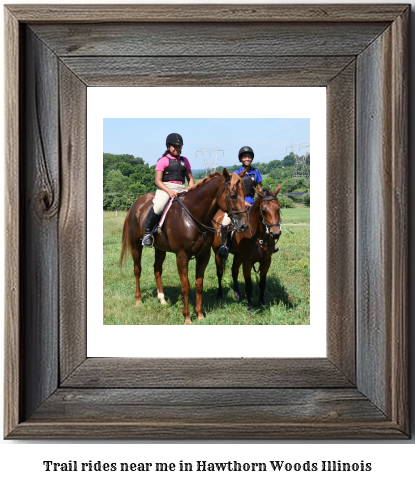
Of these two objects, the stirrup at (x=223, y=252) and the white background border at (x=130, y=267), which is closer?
the white background border at (x=130, y=267)

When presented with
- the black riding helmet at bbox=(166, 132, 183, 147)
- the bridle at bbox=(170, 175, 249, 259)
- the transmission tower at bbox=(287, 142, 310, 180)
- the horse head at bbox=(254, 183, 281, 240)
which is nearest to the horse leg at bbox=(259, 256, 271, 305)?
the horse head at bbox=(254, 183, 281, 240)

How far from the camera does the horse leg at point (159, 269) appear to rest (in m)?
1.84

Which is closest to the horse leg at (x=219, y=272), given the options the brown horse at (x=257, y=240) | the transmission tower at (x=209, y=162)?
the brown horse at (x=257, y=240)

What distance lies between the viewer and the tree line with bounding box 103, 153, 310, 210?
1.84 meters

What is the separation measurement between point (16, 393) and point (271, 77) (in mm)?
1485

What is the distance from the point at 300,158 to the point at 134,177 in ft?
2.06

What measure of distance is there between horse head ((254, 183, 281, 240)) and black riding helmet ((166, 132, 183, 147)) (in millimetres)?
353

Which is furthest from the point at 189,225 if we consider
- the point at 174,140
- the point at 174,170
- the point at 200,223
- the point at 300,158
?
the point at 300,158

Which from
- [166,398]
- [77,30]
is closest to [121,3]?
[77,30]

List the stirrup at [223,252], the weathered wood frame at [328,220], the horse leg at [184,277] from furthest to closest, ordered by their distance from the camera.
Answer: the stirrup at [223,252] → the horse leg at [184,277] → the weathered wood frame at [328,220]

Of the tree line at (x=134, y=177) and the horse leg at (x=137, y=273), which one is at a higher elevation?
the tree line at (x=134, y=177)

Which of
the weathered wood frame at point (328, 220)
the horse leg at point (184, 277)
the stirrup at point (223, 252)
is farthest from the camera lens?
the stirrup at point (223, 252)

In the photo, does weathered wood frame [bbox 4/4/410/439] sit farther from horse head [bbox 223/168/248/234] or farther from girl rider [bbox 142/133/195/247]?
horse head [bbox 223/168/248/234]

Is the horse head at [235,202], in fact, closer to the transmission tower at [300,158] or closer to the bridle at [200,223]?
the bridle at [200,223]
